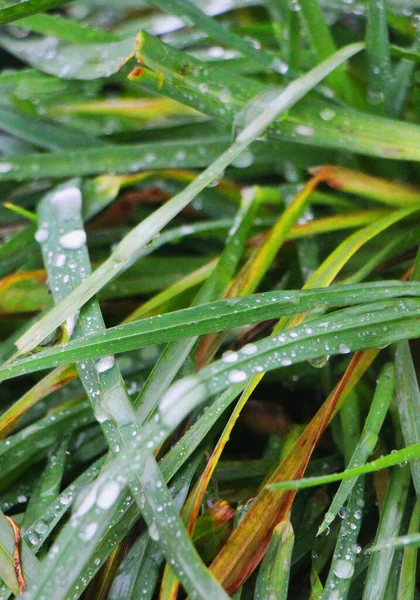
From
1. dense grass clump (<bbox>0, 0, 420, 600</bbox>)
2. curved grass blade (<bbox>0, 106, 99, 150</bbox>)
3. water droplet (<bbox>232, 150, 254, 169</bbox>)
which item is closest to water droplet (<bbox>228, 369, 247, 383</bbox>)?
dense grass clump (<bbox>0, 0, 420, 600</bbox>)

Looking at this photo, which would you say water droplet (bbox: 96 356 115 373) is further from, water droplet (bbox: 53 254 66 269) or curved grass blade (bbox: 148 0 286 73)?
curved grass blade (bbox: 148 0 286 73)

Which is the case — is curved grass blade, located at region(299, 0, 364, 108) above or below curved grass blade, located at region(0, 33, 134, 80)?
below

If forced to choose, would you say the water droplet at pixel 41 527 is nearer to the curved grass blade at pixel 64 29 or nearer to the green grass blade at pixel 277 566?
the green grass blade at pixel 277 566

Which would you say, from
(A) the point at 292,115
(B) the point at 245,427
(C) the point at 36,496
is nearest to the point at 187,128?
(A) the point at 292,115

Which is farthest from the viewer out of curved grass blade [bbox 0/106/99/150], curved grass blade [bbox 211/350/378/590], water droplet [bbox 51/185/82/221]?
curved grass blade [bbox 0/106/99/150]

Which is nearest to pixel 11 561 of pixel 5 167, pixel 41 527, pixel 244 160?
pixel 41 527

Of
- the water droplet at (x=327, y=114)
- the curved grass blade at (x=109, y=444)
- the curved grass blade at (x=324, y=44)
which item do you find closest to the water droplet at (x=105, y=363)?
the curved grass blade at (x=109, y=444)

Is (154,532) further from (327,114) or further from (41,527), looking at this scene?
(327,114)

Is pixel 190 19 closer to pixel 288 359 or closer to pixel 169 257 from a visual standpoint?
pixel 169 257
